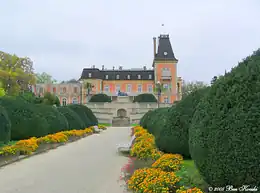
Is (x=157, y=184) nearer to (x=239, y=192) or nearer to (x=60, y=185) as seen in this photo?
(x=239, y=192)

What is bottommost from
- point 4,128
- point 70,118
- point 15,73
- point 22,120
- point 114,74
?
point 70,118

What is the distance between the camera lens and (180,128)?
8625 millimetres

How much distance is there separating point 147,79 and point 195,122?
60.8 metres

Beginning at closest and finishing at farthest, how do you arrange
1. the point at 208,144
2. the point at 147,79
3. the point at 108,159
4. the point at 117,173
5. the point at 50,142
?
→ the point at 208,144
the point at 117,173
the point at 108,159
the point at 50,142
the point at 147,79

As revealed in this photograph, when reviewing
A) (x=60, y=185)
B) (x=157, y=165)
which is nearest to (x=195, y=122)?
(x=157, y=165)

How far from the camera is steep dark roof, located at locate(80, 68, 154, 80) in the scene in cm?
6575

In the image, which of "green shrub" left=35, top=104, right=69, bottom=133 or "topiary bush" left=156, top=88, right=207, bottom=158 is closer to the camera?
"topiary bush" left=156, top=88, right=207, bottom=158

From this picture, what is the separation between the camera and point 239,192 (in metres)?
3.93

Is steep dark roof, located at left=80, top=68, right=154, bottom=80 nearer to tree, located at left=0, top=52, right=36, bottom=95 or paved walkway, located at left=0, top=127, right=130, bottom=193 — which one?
tree, located at left=0, top=52, right=36, bottom=95

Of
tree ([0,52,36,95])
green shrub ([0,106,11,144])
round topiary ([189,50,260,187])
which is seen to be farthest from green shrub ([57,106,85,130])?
tree ([0,52,36,95])

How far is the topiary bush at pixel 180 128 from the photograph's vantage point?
8.49m

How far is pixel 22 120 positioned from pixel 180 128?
8.30m

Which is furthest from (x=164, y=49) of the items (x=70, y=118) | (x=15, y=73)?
(x=70, y=118)

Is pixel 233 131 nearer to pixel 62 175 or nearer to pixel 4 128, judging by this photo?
pixel 62 175
